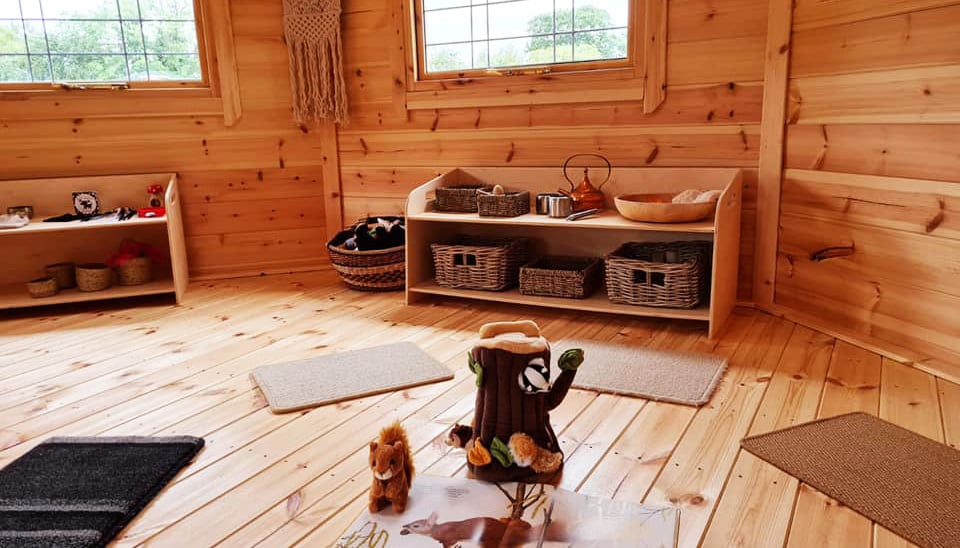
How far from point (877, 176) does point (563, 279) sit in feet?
4.12

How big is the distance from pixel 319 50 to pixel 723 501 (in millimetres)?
3084

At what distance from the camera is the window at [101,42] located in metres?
3.42

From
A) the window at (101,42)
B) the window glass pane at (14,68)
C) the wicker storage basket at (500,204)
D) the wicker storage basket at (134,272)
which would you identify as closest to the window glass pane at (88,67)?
the window at (101,42)

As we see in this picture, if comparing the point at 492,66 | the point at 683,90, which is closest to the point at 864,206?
the point at 683,90

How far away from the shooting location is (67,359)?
2.60 meters

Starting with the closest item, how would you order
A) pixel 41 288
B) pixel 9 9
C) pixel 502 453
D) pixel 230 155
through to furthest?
pixel 502 453, pixel 41 288, pixel 9 9, pixel 230 155

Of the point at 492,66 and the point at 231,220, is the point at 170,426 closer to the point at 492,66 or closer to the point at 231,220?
the point at 231,220

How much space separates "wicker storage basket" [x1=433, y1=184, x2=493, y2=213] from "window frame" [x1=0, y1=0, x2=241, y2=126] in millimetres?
1342

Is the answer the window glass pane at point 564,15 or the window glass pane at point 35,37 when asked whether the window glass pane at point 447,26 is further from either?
the window glass pane at point 35,37

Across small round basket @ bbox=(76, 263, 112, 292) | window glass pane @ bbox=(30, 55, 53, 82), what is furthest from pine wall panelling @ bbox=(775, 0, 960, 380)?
window glass pane @ bbox=(30, 55, 53, 82)

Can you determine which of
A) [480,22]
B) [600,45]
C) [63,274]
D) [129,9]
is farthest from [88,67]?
[600,45]

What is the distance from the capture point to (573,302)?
2.95 meters

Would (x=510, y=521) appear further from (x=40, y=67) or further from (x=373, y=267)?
(x=40, y=67)

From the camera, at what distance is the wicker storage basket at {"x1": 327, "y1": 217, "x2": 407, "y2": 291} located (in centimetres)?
343
